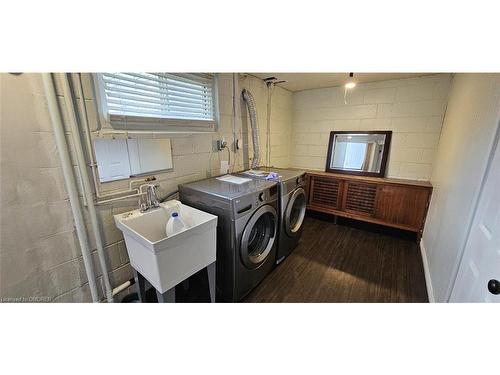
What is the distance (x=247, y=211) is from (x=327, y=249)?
1.47 meters

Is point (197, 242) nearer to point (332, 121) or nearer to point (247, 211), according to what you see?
point (247, 211)

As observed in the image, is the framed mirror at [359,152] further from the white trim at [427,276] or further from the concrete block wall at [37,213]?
the concrete block wall at [37,213]

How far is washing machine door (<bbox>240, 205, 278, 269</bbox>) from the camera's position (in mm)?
1615

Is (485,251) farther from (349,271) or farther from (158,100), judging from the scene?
(158,100)

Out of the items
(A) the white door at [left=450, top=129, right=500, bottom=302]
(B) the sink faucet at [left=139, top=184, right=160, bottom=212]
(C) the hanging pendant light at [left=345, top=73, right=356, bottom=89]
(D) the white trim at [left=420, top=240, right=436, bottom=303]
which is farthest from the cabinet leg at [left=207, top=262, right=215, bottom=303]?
(C) the hanging pendant light at [left=345, top=73, right=356, bottom=89]

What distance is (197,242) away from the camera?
3.90ft

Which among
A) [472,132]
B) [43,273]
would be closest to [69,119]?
[43,273]

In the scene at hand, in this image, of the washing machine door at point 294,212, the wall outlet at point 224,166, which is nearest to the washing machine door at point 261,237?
the washing machine door at point 294,212

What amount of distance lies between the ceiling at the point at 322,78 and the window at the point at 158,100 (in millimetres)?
1002

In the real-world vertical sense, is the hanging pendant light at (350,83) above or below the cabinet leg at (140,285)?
above

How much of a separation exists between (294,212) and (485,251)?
1.45m

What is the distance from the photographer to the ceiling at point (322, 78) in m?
2.36

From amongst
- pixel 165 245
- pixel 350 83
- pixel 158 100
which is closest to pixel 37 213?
pixel 165 245
